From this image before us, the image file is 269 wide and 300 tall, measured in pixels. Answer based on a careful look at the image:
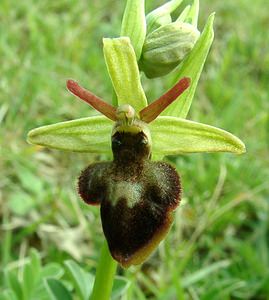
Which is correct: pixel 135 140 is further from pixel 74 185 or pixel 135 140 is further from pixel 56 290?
pixel 74 185

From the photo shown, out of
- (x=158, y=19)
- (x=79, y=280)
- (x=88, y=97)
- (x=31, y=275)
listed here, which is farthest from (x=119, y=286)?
(x=158, y=19)

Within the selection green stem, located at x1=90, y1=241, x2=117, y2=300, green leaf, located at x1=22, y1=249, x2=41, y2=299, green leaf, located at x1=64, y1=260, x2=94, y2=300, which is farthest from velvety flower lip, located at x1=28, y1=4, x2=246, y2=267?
green leaf, located at x1=22, y1=249, x2=41, y2=299

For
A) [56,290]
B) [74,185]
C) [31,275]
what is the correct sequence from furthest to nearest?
[74,185]
[31,275]
[56,290]

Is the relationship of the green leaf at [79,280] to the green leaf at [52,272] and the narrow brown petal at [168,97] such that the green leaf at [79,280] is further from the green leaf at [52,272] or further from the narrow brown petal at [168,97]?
the narrow brown petal at [168,97]

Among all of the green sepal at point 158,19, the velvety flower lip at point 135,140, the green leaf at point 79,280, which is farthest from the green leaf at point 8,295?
the green sepal at point 158,19

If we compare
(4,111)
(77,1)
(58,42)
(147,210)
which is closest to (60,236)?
(4,111)

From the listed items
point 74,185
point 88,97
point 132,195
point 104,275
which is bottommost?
point 74,185
